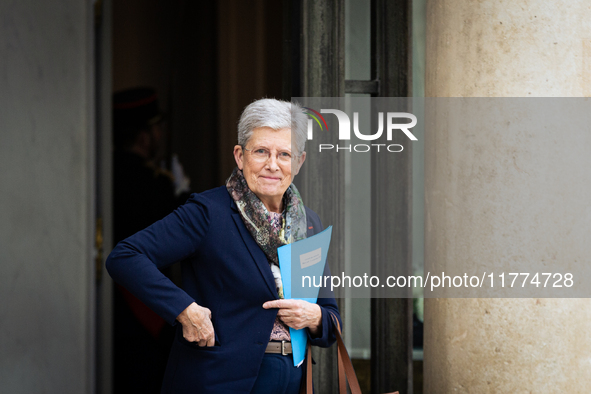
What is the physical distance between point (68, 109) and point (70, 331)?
1.16 meters

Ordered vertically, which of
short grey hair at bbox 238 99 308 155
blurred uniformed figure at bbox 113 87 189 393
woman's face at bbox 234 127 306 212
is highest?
short grey hair at bbox 238 99 308 155

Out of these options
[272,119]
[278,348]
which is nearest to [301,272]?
[278,348]

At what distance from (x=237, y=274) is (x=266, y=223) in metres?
0.17

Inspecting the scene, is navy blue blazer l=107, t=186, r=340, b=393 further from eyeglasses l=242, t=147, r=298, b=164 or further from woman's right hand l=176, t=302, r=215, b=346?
eyeglasses l=242, t=147, r=298, b=164

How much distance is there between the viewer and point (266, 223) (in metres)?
1.54

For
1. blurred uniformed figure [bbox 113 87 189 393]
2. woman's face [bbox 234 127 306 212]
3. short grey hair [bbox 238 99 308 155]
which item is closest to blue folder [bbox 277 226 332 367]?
woman's face [bbox 234 127 306 212]

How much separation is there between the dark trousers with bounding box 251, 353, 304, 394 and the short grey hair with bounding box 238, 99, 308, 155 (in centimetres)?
63

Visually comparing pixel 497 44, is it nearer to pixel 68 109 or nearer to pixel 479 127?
pixel 479 127

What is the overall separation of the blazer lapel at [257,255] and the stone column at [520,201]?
725 mm

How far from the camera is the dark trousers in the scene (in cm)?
153

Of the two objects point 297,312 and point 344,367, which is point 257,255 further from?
point 344,367

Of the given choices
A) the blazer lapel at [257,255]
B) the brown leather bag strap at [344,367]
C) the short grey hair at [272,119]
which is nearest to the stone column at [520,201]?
the brown leather bag strap at [344,367]

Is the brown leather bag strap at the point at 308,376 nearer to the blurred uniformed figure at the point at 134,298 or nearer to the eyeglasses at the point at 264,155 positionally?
the eyeglasses at the point at 264,155

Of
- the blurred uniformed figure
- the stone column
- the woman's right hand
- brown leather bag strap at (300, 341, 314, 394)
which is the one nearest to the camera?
the woman's right hand
